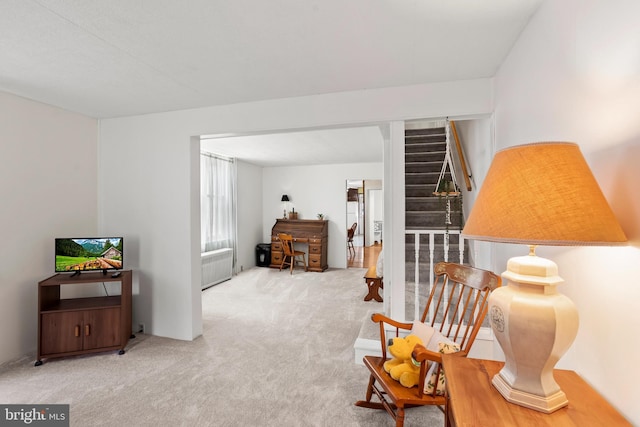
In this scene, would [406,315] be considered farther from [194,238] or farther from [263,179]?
[263,179]

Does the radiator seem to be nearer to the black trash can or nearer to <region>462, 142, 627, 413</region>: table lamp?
the black trash can

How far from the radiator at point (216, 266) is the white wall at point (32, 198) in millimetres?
2089

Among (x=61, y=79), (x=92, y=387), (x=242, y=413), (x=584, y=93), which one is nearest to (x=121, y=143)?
(x=61, y=79)

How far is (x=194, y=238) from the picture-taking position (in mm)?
3105

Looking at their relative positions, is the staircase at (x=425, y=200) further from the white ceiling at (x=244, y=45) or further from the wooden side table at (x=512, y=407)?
the wooden side table at (x=512, y=407)

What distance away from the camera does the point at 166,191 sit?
3119 millimetres

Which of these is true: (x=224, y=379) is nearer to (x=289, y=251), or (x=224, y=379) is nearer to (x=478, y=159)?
(x=478, y=159)

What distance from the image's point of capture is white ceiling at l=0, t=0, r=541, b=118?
1503 mm

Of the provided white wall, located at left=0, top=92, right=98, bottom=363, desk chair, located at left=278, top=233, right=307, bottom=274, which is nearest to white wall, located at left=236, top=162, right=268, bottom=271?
desk chair, located at left=278, top=233, right=307, bottom=274

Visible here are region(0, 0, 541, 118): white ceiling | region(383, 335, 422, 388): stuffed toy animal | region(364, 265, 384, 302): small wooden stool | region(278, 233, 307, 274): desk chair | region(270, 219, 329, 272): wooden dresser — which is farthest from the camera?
region(270, 219, 329, 272): wooden dresser

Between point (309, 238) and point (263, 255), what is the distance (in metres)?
1.24

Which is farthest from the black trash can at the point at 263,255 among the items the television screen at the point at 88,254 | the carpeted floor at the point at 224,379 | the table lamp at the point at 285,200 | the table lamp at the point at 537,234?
the table lamp at the point at 537,234

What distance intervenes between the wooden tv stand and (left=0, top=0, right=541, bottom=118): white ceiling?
66.6 inches

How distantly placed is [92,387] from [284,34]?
291 cm
